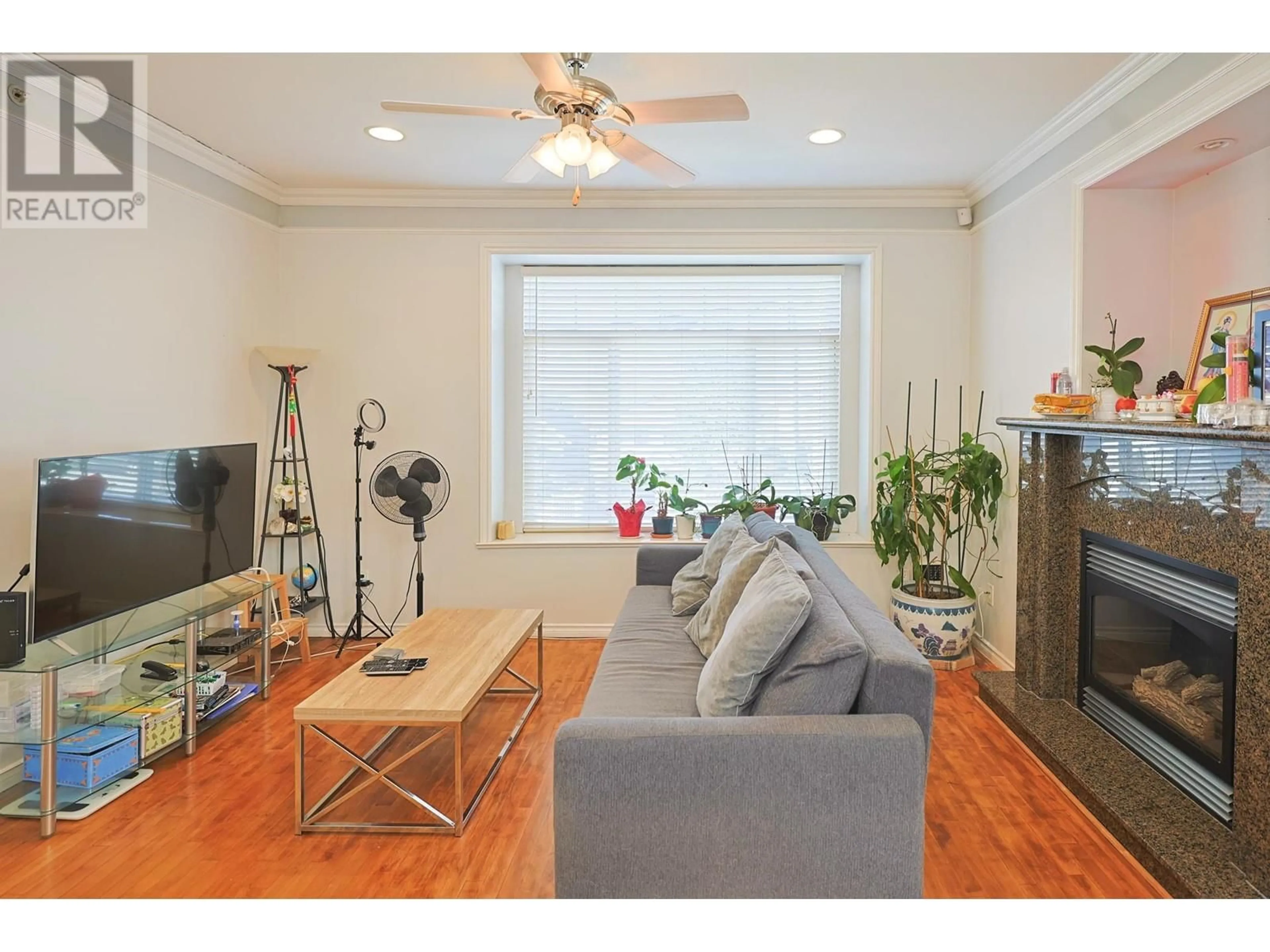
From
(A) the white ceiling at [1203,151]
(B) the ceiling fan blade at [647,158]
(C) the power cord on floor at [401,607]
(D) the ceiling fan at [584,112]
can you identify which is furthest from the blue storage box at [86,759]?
(A) the white ceiling at [1203,151]

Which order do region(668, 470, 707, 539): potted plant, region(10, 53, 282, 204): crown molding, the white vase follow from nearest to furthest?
the white vase → region(10, 53, 282, 204): crown molding → region(668, 470, 707, 539): potted plant

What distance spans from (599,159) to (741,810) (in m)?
1.92

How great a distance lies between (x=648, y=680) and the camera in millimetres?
2432

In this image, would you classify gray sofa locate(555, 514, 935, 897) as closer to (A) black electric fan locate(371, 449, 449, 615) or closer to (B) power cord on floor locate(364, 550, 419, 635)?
(A) black electric fan locate(371, 449, 449, 615)

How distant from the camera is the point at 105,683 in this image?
2562 millimetres

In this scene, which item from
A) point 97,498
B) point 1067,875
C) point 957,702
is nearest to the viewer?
point 1067,875

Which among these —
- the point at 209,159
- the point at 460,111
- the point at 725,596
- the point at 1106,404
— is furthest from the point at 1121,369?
the point at 209,159

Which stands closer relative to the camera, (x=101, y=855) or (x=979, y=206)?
(x=101, y=855)

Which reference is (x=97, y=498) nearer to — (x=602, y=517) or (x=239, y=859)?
(x=239, y=859)

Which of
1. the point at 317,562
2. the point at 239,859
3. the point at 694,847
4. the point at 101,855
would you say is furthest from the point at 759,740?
the point at 317,562

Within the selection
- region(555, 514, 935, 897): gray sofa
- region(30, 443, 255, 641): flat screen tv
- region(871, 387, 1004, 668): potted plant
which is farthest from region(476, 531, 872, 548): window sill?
region(555, 514, 935, 897): gray sofa

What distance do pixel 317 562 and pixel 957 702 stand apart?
3.50 meters

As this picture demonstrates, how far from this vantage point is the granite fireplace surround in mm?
1945

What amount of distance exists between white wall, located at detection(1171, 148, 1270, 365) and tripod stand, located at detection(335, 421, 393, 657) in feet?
12.8
